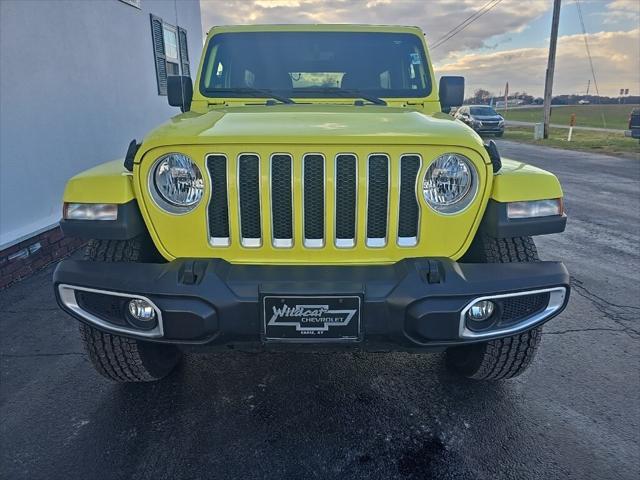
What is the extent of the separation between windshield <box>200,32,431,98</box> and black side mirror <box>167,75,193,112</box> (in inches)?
4.2

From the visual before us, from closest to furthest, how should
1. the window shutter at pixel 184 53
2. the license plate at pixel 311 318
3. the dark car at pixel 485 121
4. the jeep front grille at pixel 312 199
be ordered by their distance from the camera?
the license plate at pixel 311 318 < the jeep front grille at pixel 312 199 < the window shutter at pixel 184 53 < the dark car at pixel 485 121

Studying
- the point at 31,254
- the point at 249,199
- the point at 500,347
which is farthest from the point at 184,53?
the point at 500,347

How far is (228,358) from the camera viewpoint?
291 centimetres

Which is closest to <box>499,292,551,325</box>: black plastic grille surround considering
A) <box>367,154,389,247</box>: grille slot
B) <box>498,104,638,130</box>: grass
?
<box>367,154,389,247</box>: grille slot

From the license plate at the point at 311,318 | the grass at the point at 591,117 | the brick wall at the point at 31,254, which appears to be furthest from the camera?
the grass at the point at 591,117

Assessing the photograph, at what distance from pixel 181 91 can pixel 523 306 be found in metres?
2.59

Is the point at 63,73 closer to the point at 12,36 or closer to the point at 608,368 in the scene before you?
the point at 12,36

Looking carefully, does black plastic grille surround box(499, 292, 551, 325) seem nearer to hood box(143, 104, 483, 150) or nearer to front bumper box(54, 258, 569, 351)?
front bumper box(54, 258, 569, 351)

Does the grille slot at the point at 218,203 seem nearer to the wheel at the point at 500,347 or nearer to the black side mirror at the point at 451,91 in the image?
the wheel at the point at 500,347

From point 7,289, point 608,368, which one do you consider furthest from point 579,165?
point 7,289

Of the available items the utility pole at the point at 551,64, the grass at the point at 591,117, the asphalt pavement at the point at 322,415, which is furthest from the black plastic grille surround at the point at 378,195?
the grass at the point at 591,117

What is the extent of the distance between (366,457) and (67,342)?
86.4 inches

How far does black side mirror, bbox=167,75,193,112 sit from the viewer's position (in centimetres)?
326

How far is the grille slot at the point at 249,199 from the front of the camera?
1947mm
